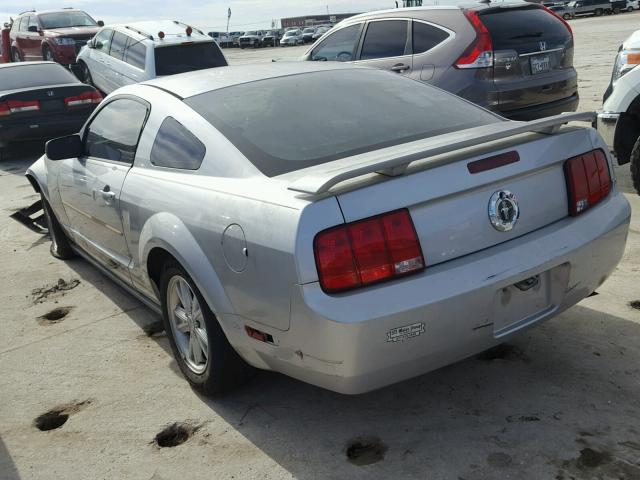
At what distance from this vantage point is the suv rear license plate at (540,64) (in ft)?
23.6

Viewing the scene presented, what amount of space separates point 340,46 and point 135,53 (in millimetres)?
5180

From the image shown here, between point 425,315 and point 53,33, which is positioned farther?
point 53,33

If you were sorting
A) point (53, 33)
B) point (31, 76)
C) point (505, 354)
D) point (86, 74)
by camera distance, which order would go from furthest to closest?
point (53, 33) < point (86, 74) < point (31, 76) < point (505, 354)

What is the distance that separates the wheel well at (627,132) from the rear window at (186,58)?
7629 millimetres

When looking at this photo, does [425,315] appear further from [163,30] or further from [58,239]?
[163,30]

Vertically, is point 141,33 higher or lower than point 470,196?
lower

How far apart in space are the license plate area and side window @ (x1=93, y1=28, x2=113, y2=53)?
12269 mm

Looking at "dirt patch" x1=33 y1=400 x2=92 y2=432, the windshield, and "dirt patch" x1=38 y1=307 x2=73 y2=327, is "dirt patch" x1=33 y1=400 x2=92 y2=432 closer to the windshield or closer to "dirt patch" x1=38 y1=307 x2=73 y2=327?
"dirt patch" x1=38 y1=307 x2=73 y2=327

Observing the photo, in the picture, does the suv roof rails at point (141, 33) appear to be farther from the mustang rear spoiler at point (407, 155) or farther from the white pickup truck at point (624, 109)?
the mustang rear spoiler at point (407, 155)

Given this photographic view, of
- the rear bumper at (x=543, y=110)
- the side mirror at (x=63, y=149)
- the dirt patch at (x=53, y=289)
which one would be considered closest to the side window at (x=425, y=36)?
the rear bumper at (x=543, y=110)

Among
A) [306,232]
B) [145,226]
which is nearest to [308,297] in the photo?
[306,232]

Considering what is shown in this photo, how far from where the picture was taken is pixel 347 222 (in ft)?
8.73

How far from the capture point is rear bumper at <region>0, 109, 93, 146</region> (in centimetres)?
1043

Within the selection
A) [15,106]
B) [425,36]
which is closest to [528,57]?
[425,36]
